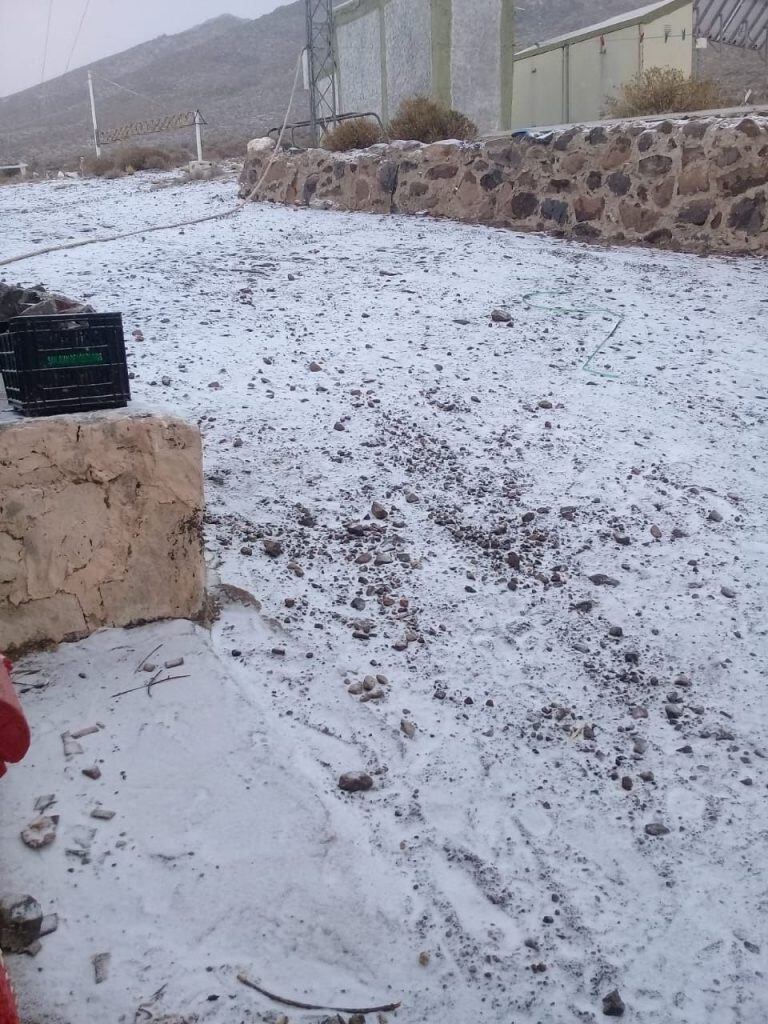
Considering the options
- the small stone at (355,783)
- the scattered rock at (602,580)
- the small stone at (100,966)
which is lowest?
the small stone at (100,966)

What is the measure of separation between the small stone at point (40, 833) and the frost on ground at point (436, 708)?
2 cm

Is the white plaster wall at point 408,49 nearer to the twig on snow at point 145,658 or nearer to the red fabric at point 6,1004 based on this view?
the twig on snow at point 145,658

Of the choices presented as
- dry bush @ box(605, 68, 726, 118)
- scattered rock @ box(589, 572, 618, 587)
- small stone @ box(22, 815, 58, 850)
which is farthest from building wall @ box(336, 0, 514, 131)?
small stone @ box(22, 815, 58, 850)

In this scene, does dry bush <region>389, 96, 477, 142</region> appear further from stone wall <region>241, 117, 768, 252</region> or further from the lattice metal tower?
the lattice metal tower

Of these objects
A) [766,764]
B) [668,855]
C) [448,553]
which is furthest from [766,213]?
[668,855]

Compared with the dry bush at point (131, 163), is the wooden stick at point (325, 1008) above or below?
below

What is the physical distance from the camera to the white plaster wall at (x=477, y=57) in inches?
486

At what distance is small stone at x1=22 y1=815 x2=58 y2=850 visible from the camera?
2.08 m

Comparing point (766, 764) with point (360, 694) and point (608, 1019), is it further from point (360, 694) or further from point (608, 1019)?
point (360, 694)

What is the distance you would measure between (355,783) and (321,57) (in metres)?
16.4

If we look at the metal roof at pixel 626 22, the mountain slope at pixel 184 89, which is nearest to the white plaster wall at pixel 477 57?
the metal roof at pixel 626 22

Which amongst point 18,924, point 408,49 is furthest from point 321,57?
point 18,924

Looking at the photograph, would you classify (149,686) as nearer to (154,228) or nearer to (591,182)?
(154,228)

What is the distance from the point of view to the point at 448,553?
11.3 ft
